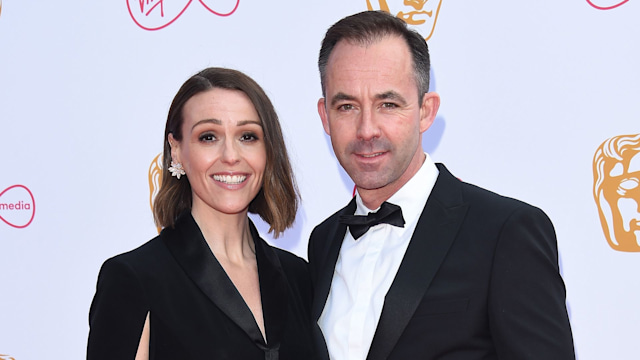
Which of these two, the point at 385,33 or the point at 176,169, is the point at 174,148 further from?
the point at 385,33

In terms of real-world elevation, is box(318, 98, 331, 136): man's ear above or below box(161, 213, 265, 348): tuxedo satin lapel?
above

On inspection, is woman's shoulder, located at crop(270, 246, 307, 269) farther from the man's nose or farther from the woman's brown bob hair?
the man's nose

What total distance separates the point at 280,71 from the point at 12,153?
141 centimetres

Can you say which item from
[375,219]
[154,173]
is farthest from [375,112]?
[154,173]

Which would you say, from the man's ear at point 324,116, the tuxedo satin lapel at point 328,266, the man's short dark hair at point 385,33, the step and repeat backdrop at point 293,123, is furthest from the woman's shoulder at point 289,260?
the man's short dark hair at point 385,33

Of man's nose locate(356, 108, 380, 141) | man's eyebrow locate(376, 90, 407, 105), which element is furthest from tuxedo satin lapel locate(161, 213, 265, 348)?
man's eyebrow locate(376, 90, 407, 105)

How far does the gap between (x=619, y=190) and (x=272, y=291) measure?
1250 millimetres

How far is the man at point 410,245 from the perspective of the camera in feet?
5.32

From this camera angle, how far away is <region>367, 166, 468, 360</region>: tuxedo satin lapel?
169 centimetres

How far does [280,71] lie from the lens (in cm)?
275

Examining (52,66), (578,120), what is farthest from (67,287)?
(578,120)

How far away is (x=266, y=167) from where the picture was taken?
217 centimetres

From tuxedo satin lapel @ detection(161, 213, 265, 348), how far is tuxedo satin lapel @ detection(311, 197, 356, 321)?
0.22m

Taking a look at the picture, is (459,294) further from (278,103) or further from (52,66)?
(52,66)
